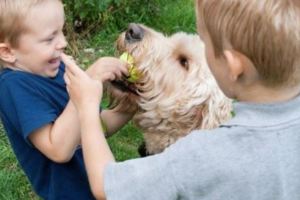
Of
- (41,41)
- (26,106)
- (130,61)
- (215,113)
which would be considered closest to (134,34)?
(130,61)

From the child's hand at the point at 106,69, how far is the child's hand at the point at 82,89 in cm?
21

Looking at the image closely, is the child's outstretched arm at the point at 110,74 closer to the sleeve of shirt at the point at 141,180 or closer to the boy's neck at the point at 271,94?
the sleeve of shirt at the point at 141,180

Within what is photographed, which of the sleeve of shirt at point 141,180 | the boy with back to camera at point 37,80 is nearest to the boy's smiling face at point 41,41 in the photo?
the boy with back to camera at point 37,80

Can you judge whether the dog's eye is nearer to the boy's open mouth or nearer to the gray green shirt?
the boy's open mouth

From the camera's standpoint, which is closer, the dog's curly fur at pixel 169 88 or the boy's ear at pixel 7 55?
the boy's ear at pixel 7 55

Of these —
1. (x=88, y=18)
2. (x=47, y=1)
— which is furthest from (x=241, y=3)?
(x=88, y=18)

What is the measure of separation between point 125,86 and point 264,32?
4.20ft

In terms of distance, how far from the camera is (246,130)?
1964 millimetres

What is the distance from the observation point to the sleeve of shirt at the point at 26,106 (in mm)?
2559

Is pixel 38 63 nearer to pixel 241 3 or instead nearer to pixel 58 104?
pixel 58 104

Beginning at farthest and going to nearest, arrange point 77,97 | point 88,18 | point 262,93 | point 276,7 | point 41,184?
point 88,18
point 41,184
point 77,97
point 262,93
point 276,7

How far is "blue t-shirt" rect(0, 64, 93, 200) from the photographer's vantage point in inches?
101

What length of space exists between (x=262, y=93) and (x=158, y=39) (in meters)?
1.29

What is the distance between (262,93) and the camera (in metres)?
2.02
